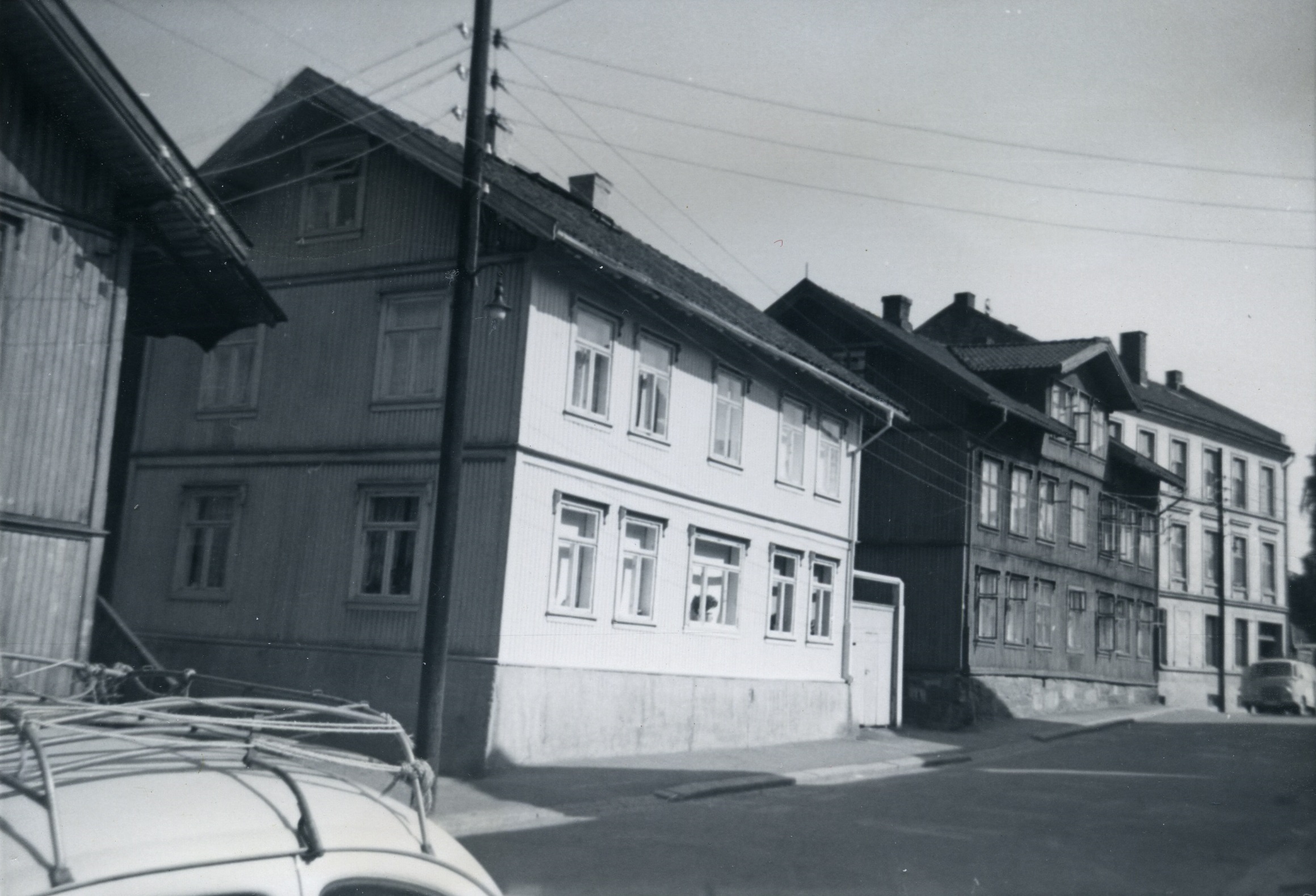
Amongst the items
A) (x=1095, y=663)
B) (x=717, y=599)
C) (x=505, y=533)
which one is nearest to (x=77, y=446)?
(x=505, y=533)

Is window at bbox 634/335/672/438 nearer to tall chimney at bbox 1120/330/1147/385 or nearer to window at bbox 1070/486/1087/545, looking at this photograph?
window at bbox 1070/486/1087/545

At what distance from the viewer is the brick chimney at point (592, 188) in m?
24.6

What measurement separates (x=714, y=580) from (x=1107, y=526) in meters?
23.3

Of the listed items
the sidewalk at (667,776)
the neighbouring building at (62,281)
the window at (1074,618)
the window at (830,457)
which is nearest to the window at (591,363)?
the sidewalk at (667,776)

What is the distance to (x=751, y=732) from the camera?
21.8 metres

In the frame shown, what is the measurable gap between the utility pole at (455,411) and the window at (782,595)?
1150 centimetres

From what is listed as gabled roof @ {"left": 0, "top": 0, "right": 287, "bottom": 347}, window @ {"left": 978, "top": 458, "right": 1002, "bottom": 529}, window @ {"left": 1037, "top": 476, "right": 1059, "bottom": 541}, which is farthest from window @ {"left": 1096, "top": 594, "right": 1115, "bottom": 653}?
gabled roof @ {"left": 0, "top": 0, "right": 287, "bottom": 347}

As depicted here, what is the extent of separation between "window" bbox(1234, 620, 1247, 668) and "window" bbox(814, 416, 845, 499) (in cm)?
3180

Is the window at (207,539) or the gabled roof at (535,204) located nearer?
the gabled roof at (535,204)

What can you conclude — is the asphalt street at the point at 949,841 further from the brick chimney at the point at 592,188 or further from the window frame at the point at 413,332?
the brick chimney at the point at 592,188

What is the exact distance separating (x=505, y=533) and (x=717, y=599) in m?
6.21

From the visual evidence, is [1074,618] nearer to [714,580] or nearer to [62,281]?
[714,580]

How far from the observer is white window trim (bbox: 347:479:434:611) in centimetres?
1717

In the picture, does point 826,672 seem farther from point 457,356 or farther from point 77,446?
point 77,446
